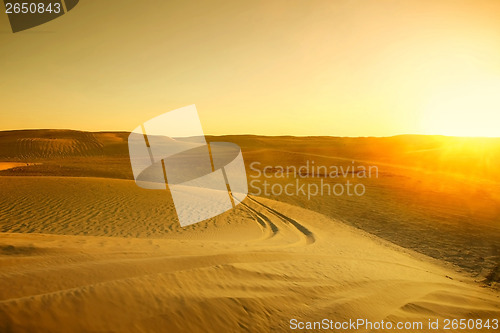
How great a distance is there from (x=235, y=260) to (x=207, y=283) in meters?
1.19

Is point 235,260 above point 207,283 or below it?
below

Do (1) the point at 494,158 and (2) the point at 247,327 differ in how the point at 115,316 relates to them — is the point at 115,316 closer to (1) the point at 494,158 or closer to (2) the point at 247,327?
(2) the point at 247,327

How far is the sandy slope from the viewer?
2881mm

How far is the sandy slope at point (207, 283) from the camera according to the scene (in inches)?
113

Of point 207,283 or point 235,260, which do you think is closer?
point 207,283

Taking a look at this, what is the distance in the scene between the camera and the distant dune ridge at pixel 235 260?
309cm

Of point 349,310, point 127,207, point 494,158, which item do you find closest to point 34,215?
point 127,207

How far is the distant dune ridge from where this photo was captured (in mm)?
3088

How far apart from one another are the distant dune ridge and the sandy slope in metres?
0.02

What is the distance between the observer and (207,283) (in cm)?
397

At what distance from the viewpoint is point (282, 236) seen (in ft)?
28.7

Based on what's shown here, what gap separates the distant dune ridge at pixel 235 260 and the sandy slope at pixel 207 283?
0.02 metres

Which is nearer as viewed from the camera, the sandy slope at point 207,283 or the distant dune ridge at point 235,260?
the sandy slope at point 207,283

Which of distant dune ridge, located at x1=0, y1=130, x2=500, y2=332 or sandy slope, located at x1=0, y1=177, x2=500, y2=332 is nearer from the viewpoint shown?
sandy slope, located at x1=0, y1=177, x2=500, y2=332
